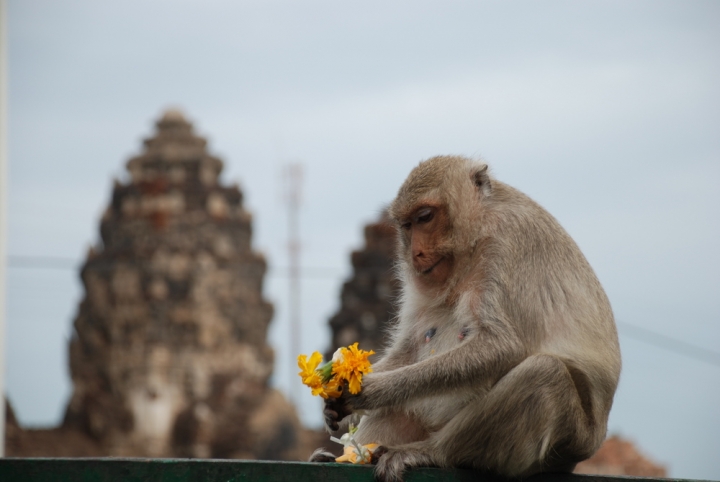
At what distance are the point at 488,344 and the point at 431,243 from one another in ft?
1.86

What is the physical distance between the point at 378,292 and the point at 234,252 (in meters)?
2.81

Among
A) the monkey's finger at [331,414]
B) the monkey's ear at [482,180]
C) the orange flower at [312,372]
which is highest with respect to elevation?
the monkey's ear at [482,180]

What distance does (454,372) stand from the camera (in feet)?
12.6

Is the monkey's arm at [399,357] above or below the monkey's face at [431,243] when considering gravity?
below

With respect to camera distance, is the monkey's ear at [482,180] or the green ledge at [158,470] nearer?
the green ledge at [158,470]

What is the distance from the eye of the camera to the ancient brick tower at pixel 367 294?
480 inches

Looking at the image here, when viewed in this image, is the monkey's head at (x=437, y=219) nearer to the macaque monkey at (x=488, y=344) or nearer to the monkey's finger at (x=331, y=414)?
the macaque monkey at (x=488, y=344)

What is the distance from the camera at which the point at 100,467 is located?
3320 mm

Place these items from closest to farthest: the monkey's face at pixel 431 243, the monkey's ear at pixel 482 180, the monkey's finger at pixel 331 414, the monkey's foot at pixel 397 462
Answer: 1. the monkey's foot at pixel 397 462
2. the monkey's finger at pixel 331 414
3. the monkey's face at pixel 431 243
4. the monkey's ear at pixel 482 180

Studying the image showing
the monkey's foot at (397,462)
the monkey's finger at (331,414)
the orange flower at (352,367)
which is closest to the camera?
the monkey's foot at (397,462)

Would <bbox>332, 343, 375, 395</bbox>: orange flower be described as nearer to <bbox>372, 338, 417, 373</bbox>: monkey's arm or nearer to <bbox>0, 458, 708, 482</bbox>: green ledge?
<bbox>0, 458, 708, 482</bbox>: green ledge

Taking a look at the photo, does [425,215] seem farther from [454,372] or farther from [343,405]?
[343,405]

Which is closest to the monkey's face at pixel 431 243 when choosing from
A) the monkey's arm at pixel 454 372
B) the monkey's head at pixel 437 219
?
the monkey's head at pixel 437 219

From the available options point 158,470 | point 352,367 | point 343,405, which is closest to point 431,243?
point 352,367
